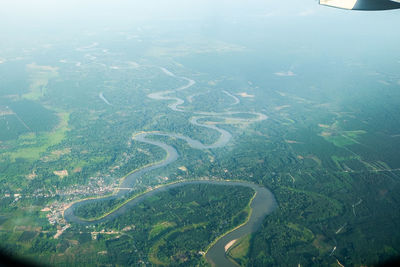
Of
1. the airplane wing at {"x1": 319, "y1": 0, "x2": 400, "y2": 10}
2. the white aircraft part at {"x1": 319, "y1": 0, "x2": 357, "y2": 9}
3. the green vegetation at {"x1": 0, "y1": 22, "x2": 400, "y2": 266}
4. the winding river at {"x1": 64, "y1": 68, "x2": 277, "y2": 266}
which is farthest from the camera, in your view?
the winding river at {"x1": 64, "y1": 68, "x2": 277, "y2": 266}

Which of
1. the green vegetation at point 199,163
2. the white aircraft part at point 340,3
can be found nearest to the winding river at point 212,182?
the green vegetation at point 199,163

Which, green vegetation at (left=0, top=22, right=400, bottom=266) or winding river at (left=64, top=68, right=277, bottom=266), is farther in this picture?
winding river at (left=64, top=68, right=277, bottom=266)

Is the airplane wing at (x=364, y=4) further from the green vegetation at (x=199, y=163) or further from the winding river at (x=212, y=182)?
the winding river at (x=212, y=182)

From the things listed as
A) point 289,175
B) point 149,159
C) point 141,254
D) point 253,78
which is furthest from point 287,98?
point 141,254

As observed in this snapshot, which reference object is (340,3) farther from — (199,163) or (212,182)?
(199,163)

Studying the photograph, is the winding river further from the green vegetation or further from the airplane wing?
the airplane wing

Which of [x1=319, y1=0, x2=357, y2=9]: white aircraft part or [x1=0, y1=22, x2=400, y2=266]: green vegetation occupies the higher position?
[x1=319, y1=0, x2=357, y2=9]: white aircraft part

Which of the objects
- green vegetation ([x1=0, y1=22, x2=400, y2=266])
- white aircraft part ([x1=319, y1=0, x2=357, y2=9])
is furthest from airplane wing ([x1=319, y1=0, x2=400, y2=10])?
green vegetation ([x1=0, y1=22, x2=400, y2=266])

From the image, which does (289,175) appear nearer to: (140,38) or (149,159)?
(149,159)
